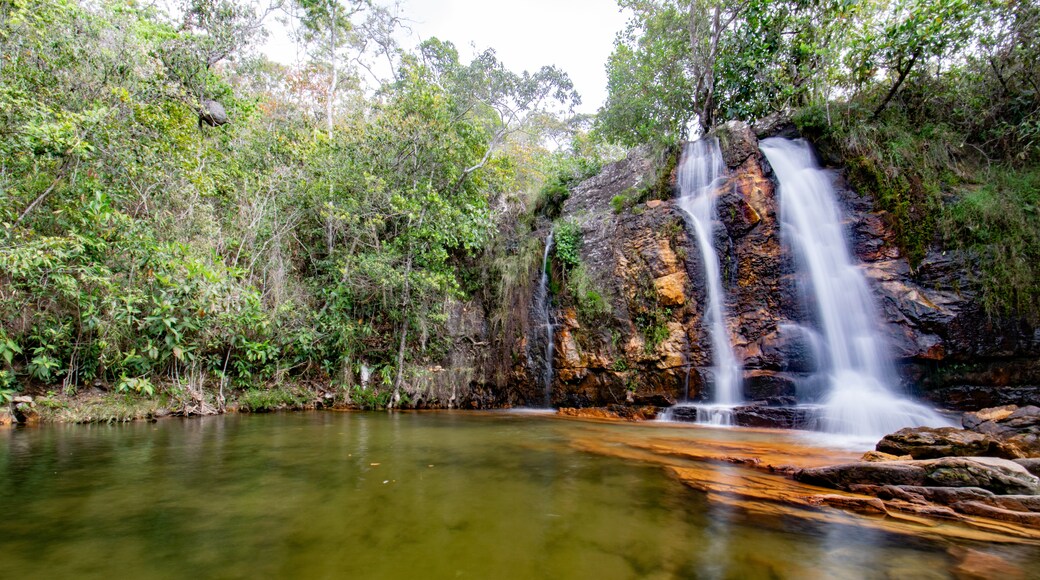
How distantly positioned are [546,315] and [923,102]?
374 inches

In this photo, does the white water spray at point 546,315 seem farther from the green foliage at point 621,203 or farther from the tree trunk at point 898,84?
the tree trunk at point 898,84

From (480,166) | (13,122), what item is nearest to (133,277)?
(13,122)

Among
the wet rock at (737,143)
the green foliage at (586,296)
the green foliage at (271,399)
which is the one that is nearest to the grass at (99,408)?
the green foliage at (271,399)

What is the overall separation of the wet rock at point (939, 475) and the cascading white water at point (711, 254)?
3983mm

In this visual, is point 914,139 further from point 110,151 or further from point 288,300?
point 110,151

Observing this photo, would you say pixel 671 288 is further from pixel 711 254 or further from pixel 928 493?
pixel 928 493

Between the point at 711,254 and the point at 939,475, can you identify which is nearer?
the point at 939,475

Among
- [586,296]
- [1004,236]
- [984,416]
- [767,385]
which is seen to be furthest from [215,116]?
[1004,236]

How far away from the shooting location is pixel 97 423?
636 cm

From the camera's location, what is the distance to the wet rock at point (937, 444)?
364 centimetres

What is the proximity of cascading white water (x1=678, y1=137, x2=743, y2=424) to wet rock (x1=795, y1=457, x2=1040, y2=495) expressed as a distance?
3.98 metres

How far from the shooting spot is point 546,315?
1005 centimetres

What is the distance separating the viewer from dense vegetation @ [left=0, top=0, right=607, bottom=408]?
604cm

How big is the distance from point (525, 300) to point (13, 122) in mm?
8828
